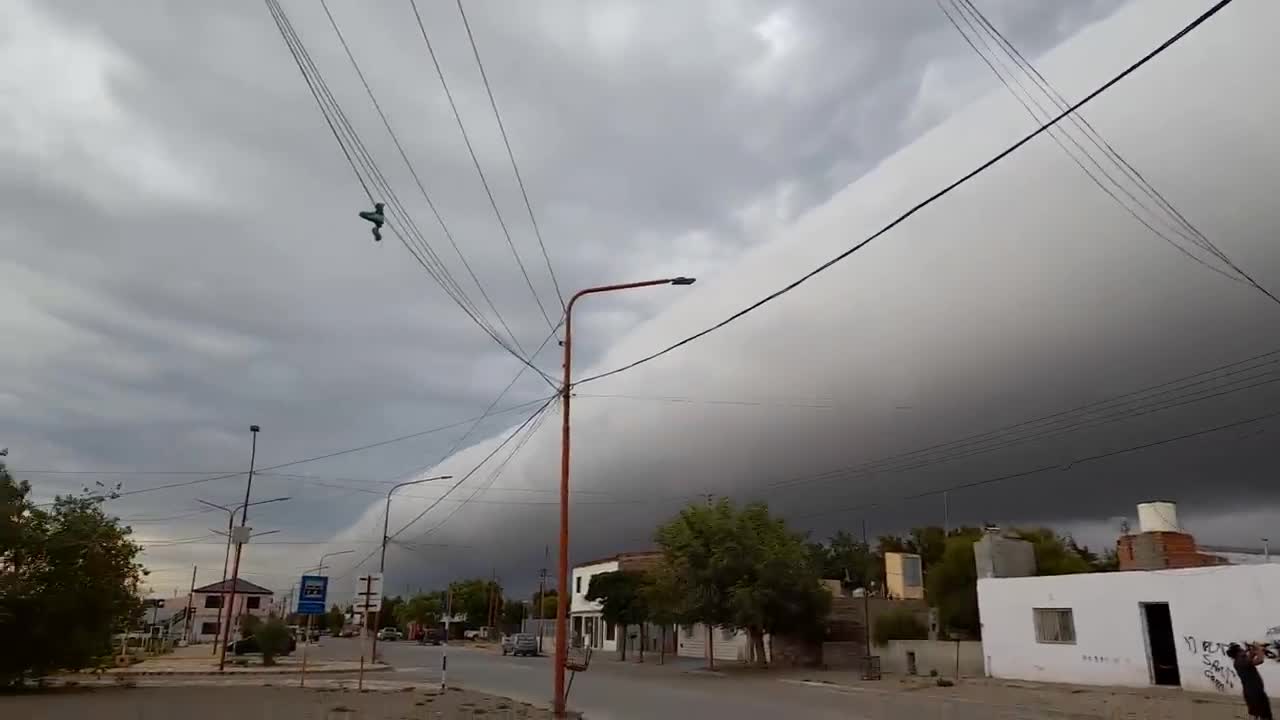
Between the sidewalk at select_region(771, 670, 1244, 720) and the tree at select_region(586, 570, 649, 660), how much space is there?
29272 millimetres

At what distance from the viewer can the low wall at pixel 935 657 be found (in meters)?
36.7

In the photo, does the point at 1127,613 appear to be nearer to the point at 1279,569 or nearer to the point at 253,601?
the point at 1279,569

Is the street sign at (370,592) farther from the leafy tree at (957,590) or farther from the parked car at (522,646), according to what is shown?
the parked car at (522,646)

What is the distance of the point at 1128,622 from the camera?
28.4m

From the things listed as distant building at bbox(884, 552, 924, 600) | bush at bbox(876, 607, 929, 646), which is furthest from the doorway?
distant building at bbox(884, 552, 924, 600)

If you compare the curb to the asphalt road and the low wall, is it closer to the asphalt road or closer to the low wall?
the asphalt road

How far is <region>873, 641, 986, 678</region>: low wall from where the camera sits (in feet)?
120

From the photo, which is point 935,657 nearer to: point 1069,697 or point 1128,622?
point 1128,622

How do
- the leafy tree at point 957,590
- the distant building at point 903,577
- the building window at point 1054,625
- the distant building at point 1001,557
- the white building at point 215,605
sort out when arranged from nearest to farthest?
the building window at point 1054,625 → the distant building at point 1001,557 → the leafy tree at point 957,590 → the distant building at point 903,577 → the white building at point 215,605

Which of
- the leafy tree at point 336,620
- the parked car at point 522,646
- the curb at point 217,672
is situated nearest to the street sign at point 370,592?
the curb at point 217,672

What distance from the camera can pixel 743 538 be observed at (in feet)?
146

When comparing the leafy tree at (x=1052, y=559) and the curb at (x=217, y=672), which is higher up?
the leafy tree at (x=1052, y=559)

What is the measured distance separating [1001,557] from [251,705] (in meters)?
29.0

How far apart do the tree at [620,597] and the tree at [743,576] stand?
19.1 m
